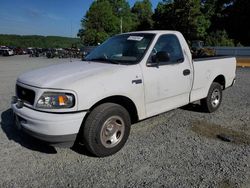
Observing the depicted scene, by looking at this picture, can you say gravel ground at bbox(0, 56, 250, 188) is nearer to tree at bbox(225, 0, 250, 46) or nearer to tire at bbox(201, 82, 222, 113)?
tire at bbox(201, 82, 222, 113)

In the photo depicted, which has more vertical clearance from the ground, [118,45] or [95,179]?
[118,45]

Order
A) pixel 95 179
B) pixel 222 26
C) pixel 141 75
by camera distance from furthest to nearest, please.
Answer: pixel 222 26 → pixel 141 75 → pixel 95 179

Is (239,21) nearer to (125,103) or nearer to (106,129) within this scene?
(125,103)

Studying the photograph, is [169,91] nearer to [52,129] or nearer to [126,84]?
[126,84]

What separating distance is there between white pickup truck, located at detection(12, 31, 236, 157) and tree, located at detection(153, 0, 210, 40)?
3667 cm

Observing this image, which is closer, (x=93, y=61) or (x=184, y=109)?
(x=93, y=61)

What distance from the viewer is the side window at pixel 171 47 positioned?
4.99m

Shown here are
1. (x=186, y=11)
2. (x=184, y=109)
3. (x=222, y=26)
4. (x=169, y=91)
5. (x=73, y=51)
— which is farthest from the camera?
(x=222, y=26)

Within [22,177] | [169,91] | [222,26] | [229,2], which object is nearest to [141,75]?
[169,91]

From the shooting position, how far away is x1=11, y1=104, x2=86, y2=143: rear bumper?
3592mm

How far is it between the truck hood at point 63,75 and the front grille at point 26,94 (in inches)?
4.2

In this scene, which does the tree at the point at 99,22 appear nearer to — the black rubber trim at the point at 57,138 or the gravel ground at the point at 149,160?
the gravel ground at the point at 149,160

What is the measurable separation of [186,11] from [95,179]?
40.1 metres

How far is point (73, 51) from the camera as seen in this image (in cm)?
3591
